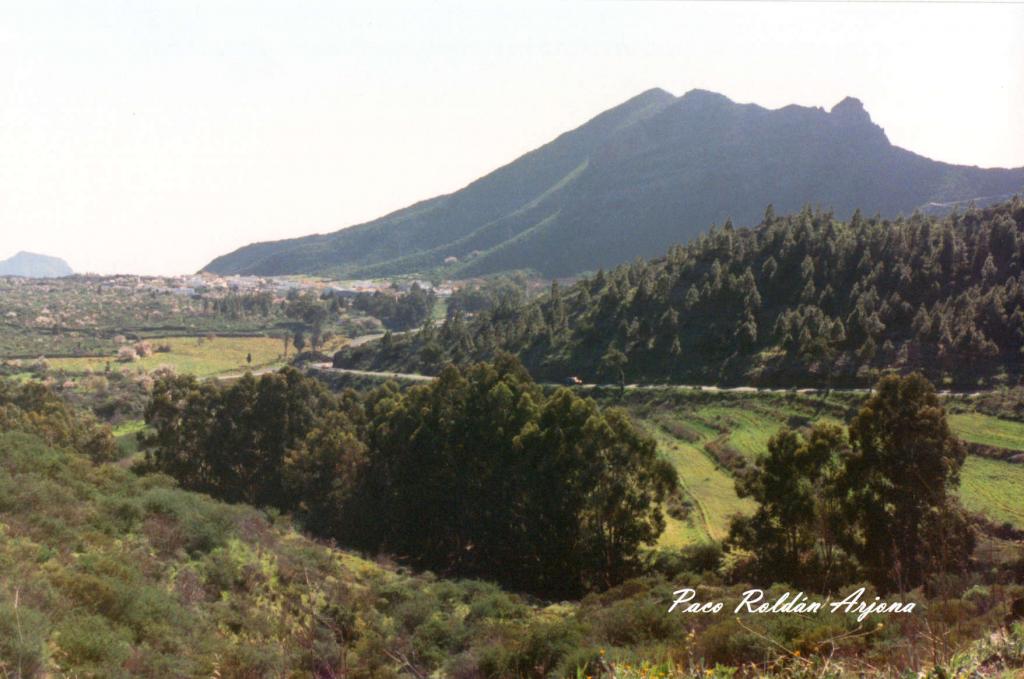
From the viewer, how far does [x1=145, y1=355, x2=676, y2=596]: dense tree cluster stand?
1104 inches

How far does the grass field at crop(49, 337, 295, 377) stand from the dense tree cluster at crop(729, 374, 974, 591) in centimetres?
8249

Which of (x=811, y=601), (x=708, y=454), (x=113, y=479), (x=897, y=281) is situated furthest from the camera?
(x=897, y=281)

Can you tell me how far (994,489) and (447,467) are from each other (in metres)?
24.1

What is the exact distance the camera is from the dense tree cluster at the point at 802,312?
51.4 metres

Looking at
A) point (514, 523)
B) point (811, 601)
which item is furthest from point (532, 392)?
point (811, 601)

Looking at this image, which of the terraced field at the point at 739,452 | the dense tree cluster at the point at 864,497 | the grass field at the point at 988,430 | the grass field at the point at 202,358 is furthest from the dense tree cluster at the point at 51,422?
the grass field at the point at 988,430

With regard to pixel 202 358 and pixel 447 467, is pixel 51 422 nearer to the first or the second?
pixel 447 467

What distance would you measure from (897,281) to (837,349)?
466 inches

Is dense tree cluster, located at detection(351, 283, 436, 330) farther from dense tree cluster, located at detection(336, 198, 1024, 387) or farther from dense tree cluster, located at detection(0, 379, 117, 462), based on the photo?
dense tree cluster, located at detection(0, 379, 117, 462)

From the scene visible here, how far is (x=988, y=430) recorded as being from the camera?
38.7 meters

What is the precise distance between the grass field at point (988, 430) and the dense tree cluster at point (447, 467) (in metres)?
20.1

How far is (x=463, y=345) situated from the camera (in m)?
87.3

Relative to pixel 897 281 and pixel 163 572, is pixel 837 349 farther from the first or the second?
pixel 163 572

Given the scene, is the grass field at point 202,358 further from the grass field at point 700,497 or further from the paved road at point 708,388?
the grass field at point 700,497
